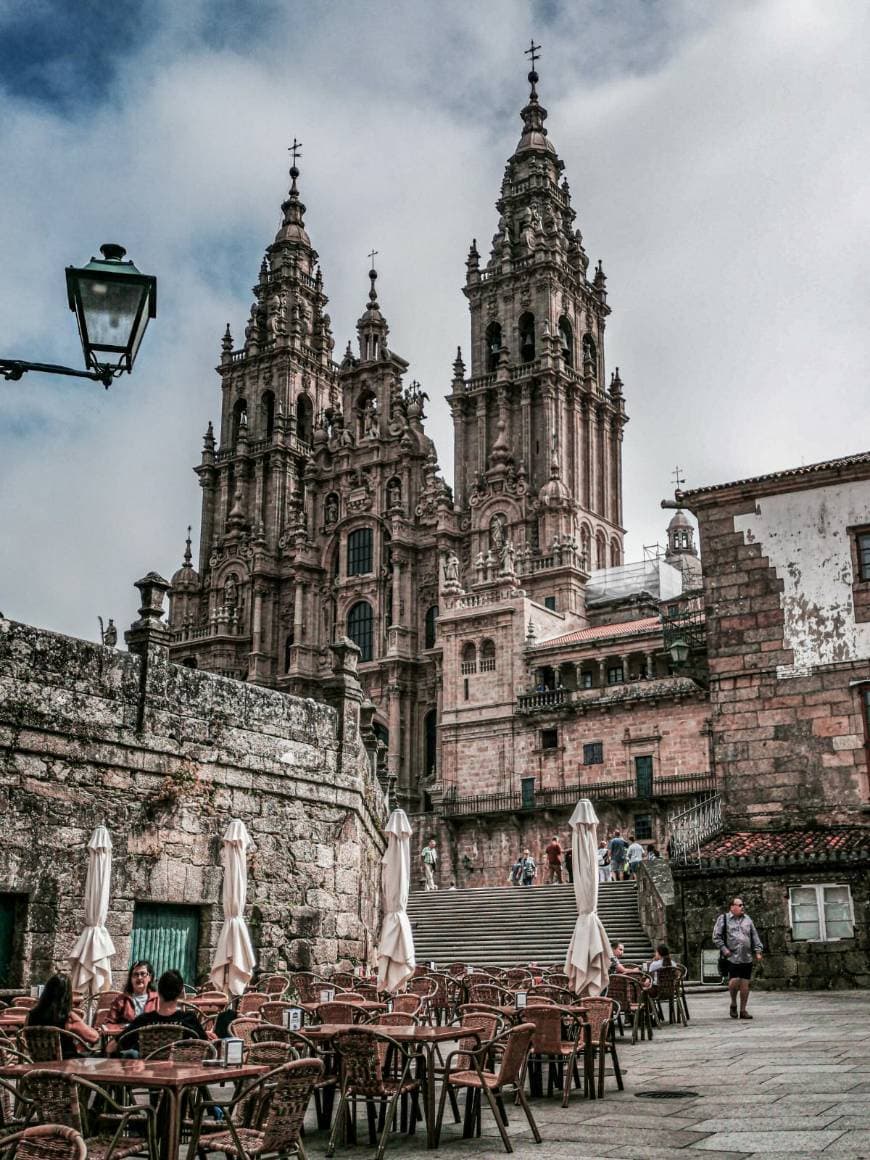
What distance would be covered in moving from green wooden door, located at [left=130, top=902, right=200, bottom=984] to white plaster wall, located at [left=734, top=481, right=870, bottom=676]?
12149 millimetres

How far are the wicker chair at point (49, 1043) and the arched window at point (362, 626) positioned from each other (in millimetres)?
44382

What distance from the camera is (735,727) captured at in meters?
22.8

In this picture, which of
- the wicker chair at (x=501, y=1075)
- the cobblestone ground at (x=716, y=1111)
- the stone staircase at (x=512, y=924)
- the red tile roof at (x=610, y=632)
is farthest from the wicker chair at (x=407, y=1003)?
the red tile roof at (x=610, y=632)

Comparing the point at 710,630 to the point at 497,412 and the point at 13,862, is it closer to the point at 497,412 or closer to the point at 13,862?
the point at 13,862

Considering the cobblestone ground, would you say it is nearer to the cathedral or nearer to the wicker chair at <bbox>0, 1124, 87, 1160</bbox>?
the wicker chair at <bbox>0, 1124, 87, 1160</bbox>

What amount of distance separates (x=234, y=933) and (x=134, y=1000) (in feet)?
12.3

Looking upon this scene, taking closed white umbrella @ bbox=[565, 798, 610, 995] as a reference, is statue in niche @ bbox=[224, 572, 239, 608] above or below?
above

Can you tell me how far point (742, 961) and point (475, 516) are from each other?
36.4 metres

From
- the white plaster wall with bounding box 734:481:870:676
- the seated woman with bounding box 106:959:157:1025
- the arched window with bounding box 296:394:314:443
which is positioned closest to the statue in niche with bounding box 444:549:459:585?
the arched window with bounding box 296:394:314:443

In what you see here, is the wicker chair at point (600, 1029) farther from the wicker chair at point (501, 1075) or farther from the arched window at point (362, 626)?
the arched window at point (362, 626)

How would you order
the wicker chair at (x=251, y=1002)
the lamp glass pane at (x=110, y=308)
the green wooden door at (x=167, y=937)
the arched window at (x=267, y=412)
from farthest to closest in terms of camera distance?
the arched window at (x=267, y=412), the green wooden door at (x=167, y=937), the wicker chair at (x=251, y=1002), the lamp glass pane at (x=110, y=308)

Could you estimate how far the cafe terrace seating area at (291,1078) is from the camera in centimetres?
647

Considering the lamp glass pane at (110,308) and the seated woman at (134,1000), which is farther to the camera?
the seated woman at (134,1000)

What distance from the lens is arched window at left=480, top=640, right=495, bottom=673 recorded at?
43312 millimetres
